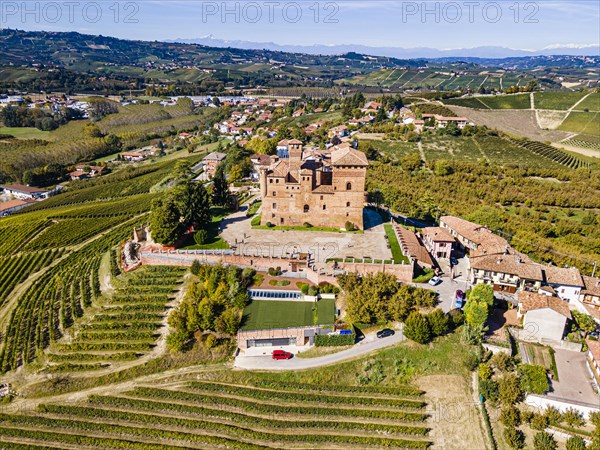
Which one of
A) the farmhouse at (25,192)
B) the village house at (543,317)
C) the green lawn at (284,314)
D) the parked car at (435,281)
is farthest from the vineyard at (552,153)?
the farmhouse at (25,192)

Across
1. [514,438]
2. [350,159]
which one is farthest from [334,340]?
[350,159]

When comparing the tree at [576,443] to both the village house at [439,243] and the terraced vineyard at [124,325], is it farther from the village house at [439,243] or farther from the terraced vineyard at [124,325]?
the terraced vineyard at [124,325]

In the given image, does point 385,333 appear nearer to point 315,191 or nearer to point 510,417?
point 510,417

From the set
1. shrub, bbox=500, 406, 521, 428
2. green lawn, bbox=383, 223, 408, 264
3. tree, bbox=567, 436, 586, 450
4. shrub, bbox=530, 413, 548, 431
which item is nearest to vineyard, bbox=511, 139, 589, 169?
green lawn, bbox=383, 223, 408, 264

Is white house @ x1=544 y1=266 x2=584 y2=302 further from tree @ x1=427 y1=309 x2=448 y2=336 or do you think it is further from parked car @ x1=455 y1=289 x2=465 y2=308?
tree @ x1=427 y1=309 x2=448 y2=336

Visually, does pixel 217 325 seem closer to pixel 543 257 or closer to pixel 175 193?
pixel 175 193

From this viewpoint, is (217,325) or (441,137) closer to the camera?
(217,325)

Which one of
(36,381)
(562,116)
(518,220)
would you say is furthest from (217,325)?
(562,116)
